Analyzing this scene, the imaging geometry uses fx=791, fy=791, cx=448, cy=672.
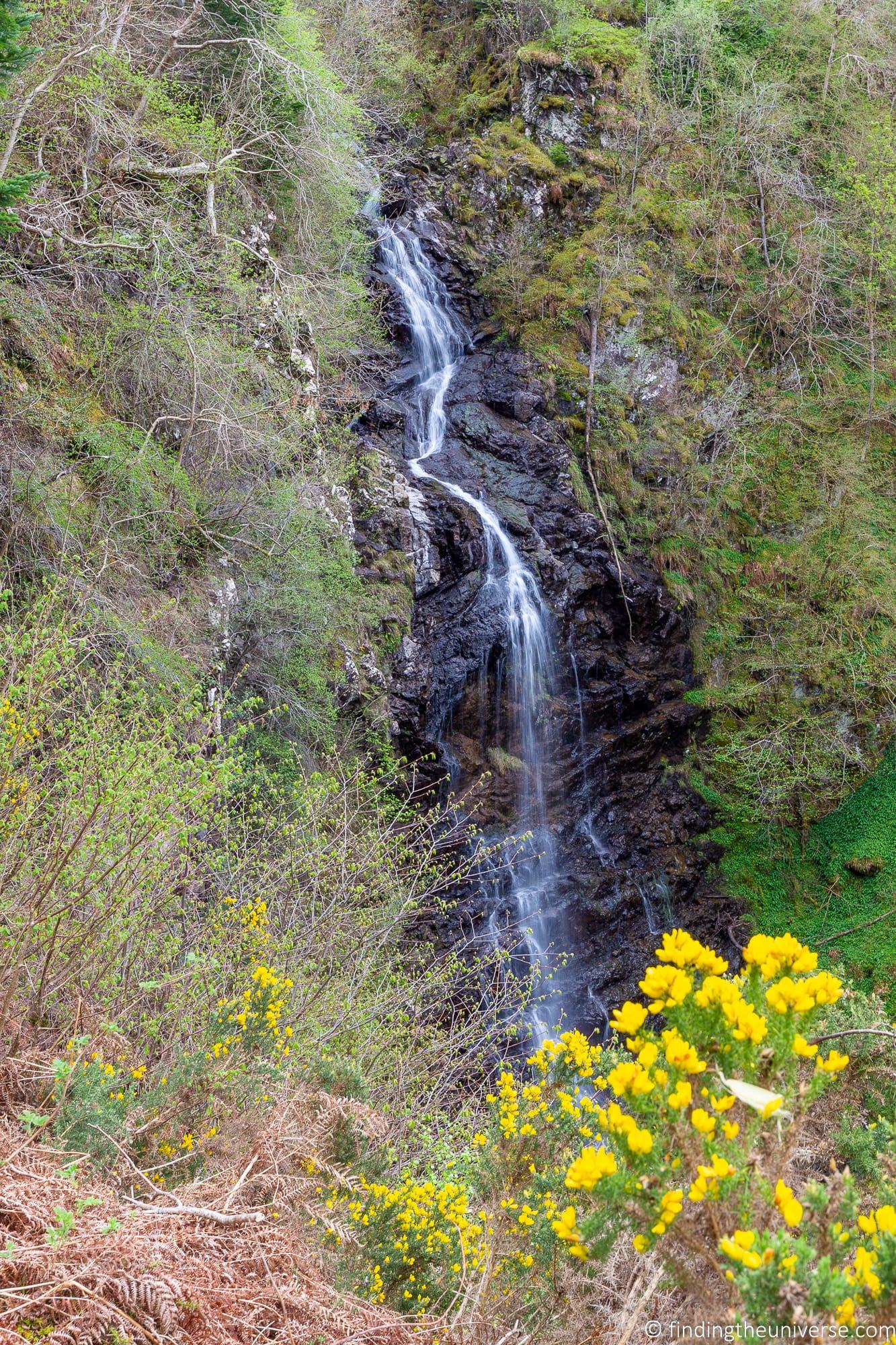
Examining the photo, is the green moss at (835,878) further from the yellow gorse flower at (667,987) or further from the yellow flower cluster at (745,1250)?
the yellow flower cluster at (745,1250)

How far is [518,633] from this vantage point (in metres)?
10.6

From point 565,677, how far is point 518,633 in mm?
989

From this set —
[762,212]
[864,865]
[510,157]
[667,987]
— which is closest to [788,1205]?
[667,987]

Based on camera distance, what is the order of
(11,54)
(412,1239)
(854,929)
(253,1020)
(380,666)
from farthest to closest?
(854,929) < (380,666) < (11,54) < (253,1020) < (412,1239)

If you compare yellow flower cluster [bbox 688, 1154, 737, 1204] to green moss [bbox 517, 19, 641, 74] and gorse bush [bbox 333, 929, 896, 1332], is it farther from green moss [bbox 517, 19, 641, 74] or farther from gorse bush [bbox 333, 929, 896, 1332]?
green moss [bbox 517, 19, 641, 74]

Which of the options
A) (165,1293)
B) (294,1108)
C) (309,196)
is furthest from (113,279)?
(165,1293)

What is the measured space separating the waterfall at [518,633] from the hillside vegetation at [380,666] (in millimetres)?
887

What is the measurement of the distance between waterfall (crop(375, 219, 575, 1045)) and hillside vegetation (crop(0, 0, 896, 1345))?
89cm

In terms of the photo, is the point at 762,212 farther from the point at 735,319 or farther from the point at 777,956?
the point at 777,956

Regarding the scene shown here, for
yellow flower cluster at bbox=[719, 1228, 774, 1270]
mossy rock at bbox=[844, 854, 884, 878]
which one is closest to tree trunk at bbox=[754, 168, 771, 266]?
mossy rock at bbox=[844, 854, 884, 878]

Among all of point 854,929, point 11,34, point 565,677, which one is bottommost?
point 854,929

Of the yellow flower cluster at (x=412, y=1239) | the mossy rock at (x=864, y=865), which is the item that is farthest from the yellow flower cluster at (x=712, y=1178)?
the mossy rock at (x=864, y=865)

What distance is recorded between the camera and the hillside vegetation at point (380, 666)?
1613 mm

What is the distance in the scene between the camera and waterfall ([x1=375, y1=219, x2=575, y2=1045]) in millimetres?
9281
